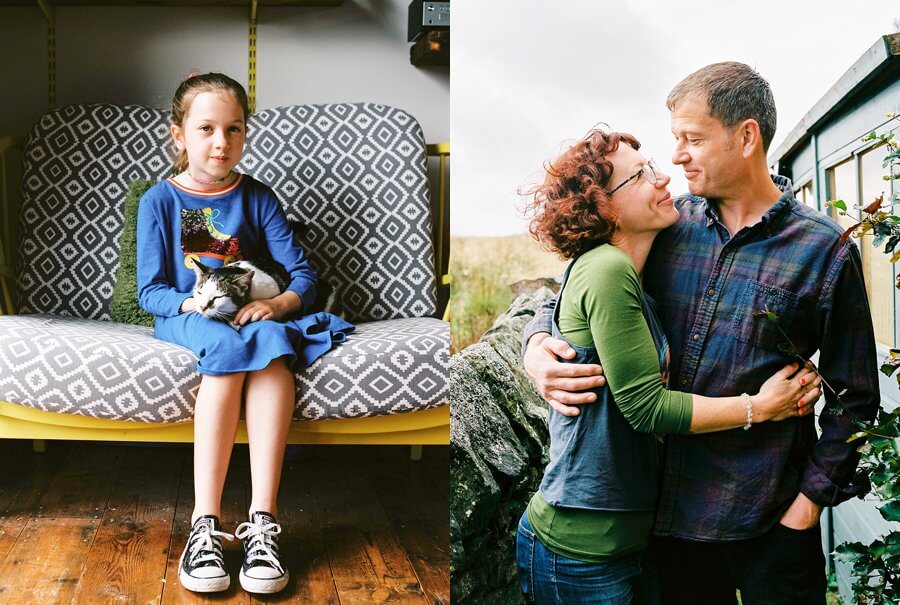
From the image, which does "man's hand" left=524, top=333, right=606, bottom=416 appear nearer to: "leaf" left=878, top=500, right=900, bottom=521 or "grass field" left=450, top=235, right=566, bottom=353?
"grass field" left=450, top=235, right=566, bottom=353

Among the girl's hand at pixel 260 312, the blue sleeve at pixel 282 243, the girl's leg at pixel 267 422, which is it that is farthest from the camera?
the blue sleeve at pixel 282 243

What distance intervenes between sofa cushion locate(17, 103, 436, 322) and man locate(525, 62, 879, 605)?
4.38 ft

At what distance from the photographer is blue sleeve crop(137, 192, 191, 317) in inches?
74.2

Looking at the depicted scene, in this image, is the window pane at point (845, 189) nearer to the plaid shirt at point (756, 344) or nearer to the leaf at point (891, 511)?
the plaid shirt at point (756, 344)

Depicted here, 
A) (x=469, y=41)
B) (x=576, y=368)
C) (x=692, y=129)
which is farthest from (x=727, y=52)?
(x=576, y=368)

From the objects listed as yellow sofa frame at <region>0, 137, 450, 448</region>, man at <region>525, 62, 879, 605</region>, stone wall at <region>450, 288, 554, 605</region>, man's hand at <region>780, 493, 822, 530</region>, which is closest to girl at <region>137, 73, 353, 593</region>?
yellow sofa frame at <region>0, 137, 450, 448</region>

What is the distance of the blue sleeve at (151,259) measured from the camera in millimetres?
1884

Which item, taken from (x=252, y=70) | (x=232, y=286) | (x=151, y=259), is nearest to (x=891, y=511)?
(x=232, y=286)

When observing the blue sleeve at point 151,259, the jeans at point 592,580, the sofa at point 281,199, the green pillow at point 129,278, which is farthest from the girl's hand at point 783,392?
the green pillow at point 129,278

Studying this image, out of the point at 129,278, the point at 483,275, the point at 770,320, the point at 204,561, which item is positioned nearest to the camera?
the point at 770,320

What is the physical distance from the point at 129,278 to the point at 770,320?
1730 millimetres

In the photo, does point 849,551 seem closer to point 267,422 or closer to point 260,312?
point 267,422

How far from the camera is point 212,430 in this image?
1656 millimetres

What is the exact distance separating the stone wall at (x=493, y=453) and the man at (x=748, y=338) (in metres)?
0.08
